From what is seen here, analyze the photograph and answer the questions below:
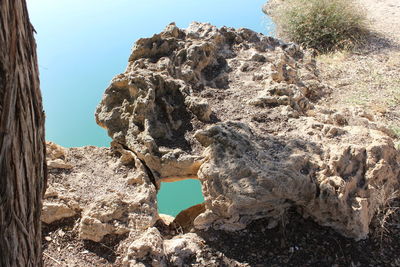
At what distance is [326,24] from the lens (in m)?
7.83

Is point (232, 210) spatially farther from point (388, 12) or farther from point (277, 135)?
point (388, 12)

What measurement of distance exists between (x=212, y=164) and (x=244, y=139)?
0.28 metres

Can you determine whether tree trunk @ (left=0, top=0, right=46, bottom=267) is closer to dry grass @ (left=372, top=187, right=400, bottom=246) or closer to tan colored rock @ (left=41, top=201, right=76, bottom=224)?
tan colored rock @ (left=41, top=201, right=76, bottom=224)

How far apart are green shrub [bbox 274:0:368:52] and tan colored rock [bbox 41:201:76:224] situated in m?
5.92

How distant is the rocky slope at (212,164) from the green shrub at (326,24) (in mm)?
4191

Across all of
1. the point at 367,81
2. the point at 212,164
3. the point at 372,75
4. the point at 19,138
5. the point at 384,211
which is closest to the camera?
the point at 19,138

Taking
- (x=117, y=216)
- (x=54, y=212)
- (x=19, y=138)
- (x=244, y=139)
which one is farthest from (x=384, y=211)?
(x=19, y=138)

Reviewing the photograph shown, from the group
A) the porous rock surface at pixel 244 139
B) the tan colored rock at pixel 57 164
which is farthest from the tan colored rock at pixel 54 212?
the porous rock surface at pixel 244 139

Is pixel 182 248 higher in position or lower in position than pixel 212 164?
lower

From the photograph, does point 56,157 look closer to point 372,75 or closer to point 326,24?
point 372,75

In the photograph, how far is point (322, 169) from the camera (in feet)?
9.25

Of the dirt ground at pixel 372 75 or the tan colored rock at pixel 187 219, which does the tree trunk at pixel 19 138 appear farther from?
the dirt ground at pixel 372 75

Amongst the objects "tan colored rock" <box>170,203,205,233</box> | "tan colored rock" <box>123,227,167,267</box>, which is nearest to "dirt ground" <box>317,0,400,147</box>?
"tan colored rock" <box>170,203,205,233</box>

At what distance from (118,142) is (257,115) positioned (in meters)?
1.10
